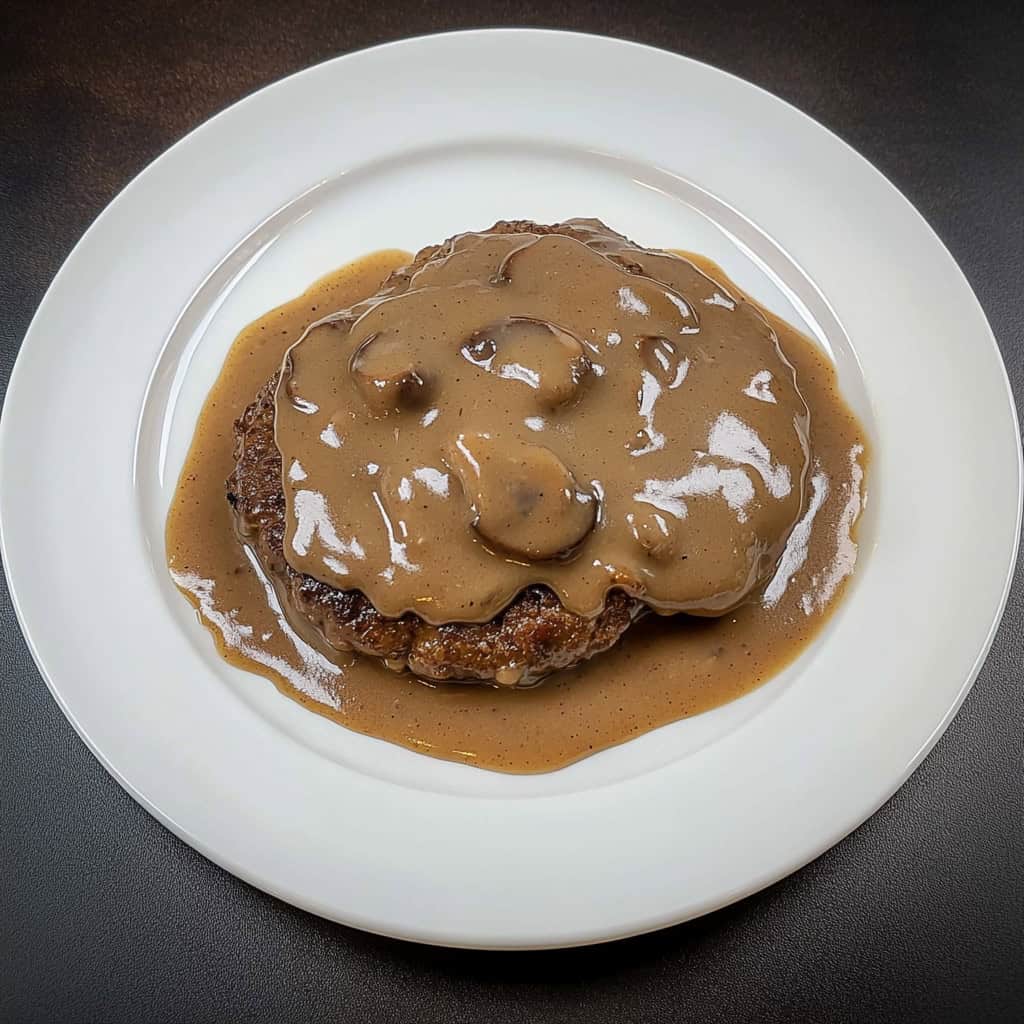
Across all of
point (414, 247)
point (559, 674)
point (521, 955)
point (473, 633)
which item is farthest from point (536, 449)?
point (521, 955)

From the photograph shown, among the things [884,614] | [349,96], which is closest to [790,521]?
[884,614]

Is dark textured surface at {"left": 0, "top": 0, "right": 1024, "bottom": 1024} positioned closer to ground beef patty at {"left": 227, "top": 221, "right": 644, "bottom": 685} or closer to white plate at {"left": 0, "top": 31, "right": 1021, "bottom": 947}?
white plate at {"left": 0, "top": 31, "right": 1021, "bottom": 947}

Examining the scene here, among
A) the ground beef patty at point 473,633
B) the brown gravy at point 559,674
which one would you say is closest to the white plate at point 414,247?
the brown gravy at point 559,674

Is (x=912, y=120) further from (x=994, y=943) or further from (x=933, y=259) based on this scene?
(x=994, y=943)

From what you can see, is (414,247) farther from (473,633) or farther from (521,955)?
(521,955)

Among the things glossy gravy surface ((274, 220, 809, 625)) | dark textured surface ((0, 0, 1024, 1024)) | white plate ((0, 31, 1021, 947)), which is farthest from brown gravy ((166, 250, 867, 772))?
dark textured surface ((0, 0, 1024, 1024))
